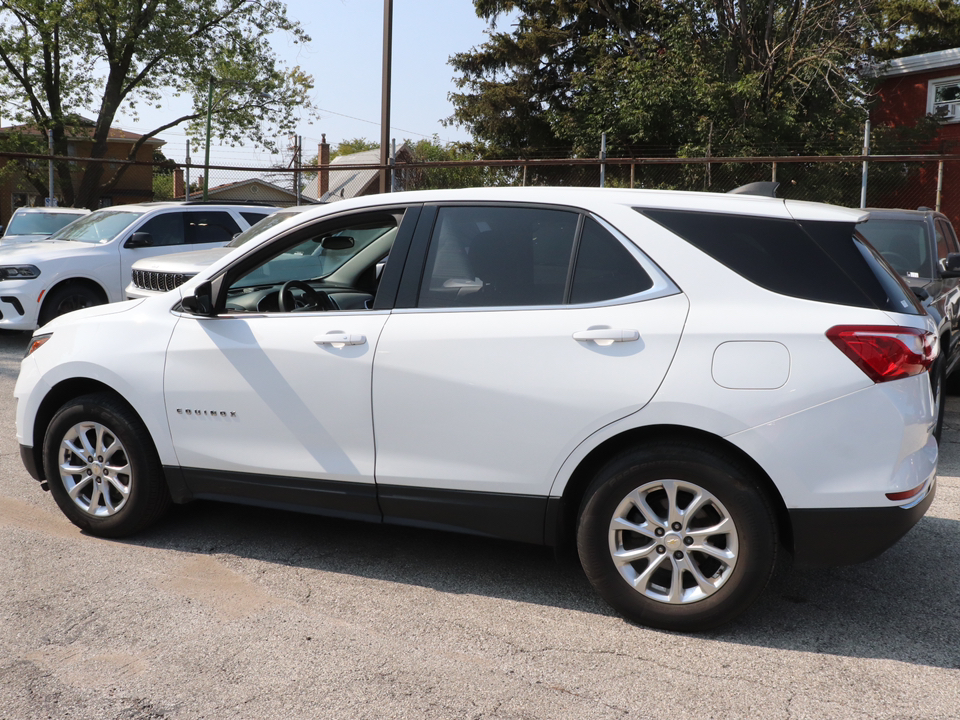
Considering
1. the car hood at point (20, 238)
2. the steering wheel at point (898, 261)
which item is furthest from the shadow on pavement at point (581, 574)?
the car hood at point (20, 238)

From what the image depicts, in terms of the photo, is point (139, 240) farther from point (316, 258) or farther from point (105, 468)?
point (105, 468)

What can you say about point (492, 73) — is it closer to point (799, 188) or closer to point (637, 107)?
point (637, 107)

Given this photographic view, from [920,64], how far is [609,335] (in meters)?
26.6

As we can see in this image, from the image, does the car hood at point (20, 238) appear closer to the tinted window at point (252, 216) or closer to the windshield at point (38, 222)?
the windshield at point (38, 222)

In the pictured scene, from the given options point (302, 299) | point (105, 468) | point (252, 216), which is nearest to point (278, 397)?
point (302, 299)

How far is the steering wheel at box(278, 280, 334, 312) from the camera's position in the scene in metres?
4.28

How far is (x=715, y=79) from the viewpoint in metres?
25.7

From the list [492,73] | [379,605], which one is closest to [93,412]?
[379,605]

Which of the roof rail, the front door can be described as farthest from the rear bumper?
the front door

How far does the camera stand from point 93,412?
4.34 meters

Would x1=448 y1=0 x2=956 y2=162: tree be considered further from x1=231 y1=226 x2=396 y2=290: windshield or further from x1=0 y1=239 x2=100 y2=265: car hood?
x1=231 y1=226 x2=396 y2=290: windshield

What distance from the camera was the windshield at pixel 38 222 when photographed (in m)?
15.4

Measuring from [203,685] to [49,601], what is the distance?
3.52 ft

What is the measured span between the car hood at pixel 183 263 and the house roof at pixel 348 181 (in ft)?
23.3
